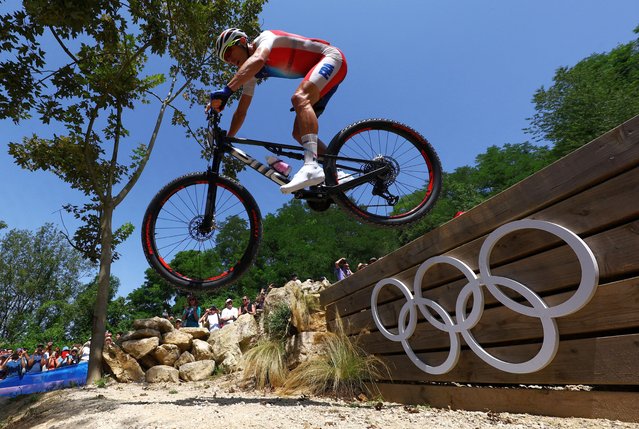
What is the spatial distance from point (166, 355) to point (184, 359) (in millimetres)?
459

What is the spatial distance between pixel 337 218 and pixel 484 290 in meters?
36.1

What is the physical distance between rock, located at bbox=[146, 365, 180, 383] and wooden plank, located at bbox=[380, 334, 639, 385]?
7.15 metres

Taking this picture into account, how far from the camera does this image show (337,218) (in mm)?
39375

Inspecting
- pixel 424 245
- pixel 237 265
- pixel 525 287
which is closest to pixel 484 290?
pixel 525 287

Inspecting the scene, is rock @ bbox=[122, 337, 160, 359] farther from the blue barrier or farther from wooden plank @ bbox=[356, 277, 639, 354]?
wooden plank @ bbox=[356, 277, 639, 354]

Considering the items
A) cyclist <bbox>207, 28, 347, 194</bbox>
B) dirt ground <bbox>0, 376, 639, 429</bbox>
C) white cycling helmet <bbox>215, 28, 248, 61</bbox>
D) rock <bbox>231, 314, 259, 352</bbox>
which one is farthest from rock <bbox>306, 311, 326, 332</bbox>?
white cycling helmet <bbox>215, 28, 248, 61</bbox>

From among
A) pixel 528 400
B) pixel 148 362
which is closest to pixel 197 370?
pixel 148 362

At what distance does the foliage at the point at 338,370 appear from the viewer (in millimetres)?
5009

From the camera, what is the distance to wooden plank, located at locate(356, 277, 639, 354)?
2.23 meters

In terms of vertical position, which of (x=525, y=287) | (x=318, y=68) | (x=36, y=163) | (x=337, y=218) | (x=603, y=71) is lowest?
(x=525, y=287)

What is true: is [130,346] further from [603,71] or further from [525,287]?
[603,71]

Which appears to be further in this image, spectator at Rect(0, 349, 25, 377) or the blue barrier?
spectator at Rect(0, 349, 25, 377)

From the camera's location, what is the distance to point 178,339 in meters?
9.45

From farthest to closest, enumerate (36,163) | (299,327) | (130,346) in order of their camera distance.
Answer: (130,346)
(36,163)
(299,327)
